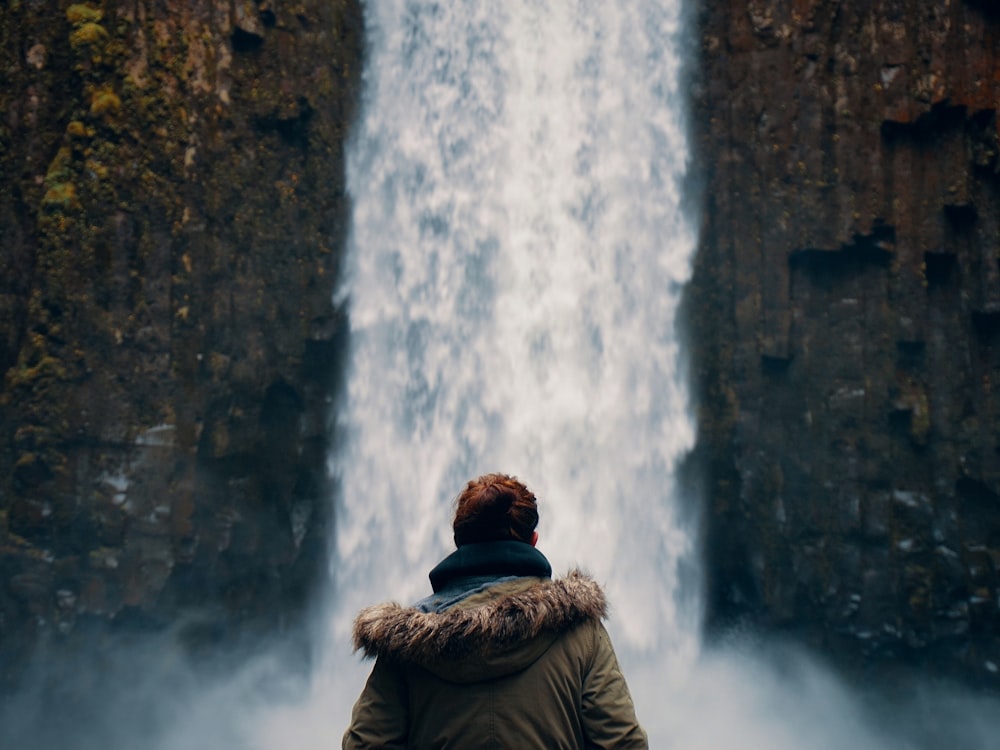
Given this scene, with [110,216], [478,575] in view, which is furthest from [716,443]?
[478,575]

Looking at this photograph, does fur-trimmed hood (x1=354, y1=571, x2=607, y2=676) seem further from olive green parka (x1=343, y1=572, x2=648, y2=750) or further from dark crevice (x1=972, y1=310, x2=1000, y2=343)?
dark crevice (x1=972, y1=310, x2=1000, y2=343)

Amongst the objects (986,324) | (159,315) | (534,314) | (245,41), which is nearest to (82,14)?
(245,41)

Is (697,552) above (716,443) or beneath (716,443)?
beneath

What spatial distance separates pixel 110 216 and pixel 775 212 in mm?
7405

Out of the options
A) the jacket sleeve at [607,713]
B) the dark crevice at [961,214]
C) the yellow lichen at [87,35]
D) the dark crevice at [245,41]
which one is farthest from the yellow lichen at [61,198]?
the dark crevice at [961,214]

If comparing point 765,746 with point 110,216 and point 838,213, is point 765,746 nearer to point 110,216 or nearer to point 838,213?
point 838,213

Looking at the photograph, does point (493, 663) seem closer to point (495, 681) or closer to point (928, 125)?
point (495, 681)

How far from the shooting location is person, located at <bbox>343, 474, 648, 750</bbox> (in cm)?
190

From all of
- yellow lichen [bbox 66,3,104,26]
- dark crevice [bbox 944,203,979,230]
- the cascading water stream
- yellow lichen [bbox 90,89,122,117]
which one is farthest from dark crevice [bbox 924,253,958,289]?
yellow lichen [bbox 66,3,104,26]

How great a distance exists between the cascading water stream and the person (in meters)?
7.45

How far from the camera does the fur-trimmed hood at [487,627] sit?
191cm

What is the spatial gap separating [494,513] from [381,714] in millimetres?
564

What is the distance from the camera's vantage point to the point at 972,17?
8883 mm

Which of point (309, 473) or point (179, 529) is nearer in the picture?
point (179, 529)
